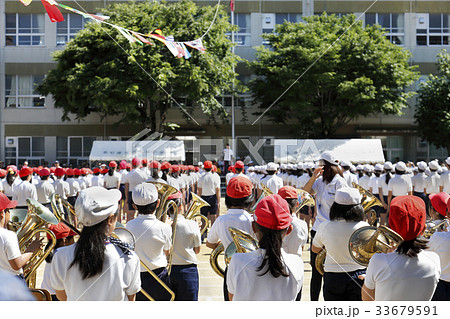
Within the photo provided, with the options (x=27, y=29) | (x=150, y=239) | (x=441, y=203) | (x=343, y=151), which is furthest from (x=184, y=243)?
(x=27, y=29)

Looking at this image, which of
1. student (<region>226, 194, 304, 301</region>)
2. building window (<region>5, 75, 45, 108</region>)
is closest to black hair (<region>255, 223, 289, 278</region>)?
student (<region>226, 194, 304, 301</region>)

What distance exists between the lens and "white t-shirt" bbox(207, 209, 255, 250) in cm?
448

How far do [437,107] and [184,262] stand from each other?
28132mm

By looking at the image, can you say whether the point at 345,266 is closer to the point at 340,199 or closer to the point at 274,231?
the point at 340,199

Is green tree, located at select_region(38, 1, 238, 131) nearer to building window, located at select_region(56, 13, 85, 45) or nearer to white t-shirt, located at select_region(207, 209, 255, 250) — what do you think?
building window, located at select_region(56, 13, 85, 45)

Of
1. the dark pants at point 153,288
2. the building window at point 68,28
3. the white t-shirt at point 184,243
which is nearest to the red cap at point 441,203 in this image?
the white t-shirt at point 184,243

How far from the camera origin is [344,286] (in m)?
4.28

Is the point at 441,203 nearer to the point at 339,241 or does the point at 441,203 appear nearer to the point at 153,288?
the point at 339,241

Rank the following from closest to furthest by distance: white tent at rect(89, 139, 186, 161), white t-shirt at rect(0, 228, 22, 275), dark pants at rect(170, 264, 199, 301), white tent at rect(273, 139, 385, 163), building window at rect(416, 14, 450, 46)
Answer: white t-shirt at rect(0, 228, 22, 275)
dark pants at rect(170, 264, 199, 301)
white tent at rect(89, 139, 186, 161)
white tent at rect(273, 139, 385, 163)
building window at rect(416, 14, 450, 46)

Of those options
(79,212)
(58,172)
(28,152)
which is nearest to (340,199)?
(79,212)

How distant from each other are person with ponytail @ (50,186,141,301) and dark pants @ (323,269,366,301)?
1945mm

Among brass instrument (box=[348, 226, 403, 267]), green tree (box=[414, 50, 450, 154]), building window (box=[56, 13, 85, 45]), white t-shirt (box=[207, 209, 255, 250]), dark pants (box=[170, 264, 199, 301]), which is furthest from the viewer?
building window (box=[56, 13, 85, 45])

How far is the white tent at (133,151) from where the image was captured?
2380 cm

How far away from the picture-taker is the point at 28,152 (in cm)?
3303
